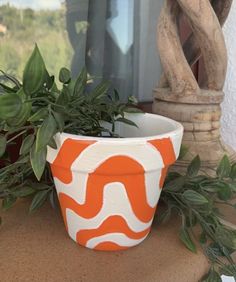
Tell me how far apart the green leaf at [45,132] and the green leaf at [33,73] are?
0.03m

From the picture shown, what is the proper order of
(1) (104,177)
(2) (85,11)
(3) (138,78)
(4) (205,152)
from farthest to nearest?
(3) (138,78) < (2) (85,11) < (4) (205,152) < (1) (104,177)

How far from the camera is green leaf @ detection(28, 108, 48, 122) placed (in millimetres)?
316

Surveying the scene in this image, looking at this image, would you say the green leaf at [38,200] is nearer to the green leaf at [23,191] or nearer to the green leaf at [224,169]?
the green leaf at [23,191]

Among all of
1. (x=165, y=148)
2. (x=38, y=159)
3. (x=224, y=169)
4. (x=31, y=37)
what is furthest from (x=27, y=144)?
(x=31, y=37)

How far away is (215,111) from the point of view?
52 cm

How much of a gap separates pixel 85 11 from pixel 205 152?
0.35m

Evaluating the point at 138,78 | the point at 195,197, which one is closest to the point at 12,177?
the point at 195,197

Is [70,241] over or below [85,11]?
below

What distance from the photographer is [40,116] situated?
0.32 meters

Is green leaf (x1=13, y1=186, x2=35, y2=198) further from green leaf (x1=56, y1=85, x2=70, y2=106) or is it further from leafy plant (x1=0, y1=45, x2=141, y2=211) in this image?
green leaf (x1=56, y1=85, x2=70, y2=106)

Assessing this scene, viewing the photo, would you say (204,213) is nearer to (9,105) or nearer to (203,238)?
(203,238)

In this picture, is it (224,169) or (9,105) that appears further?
(224,169)

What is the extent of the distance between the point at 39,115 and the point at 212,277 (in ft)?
0.72

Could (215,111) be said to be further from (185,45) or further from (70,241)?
(70,241)
